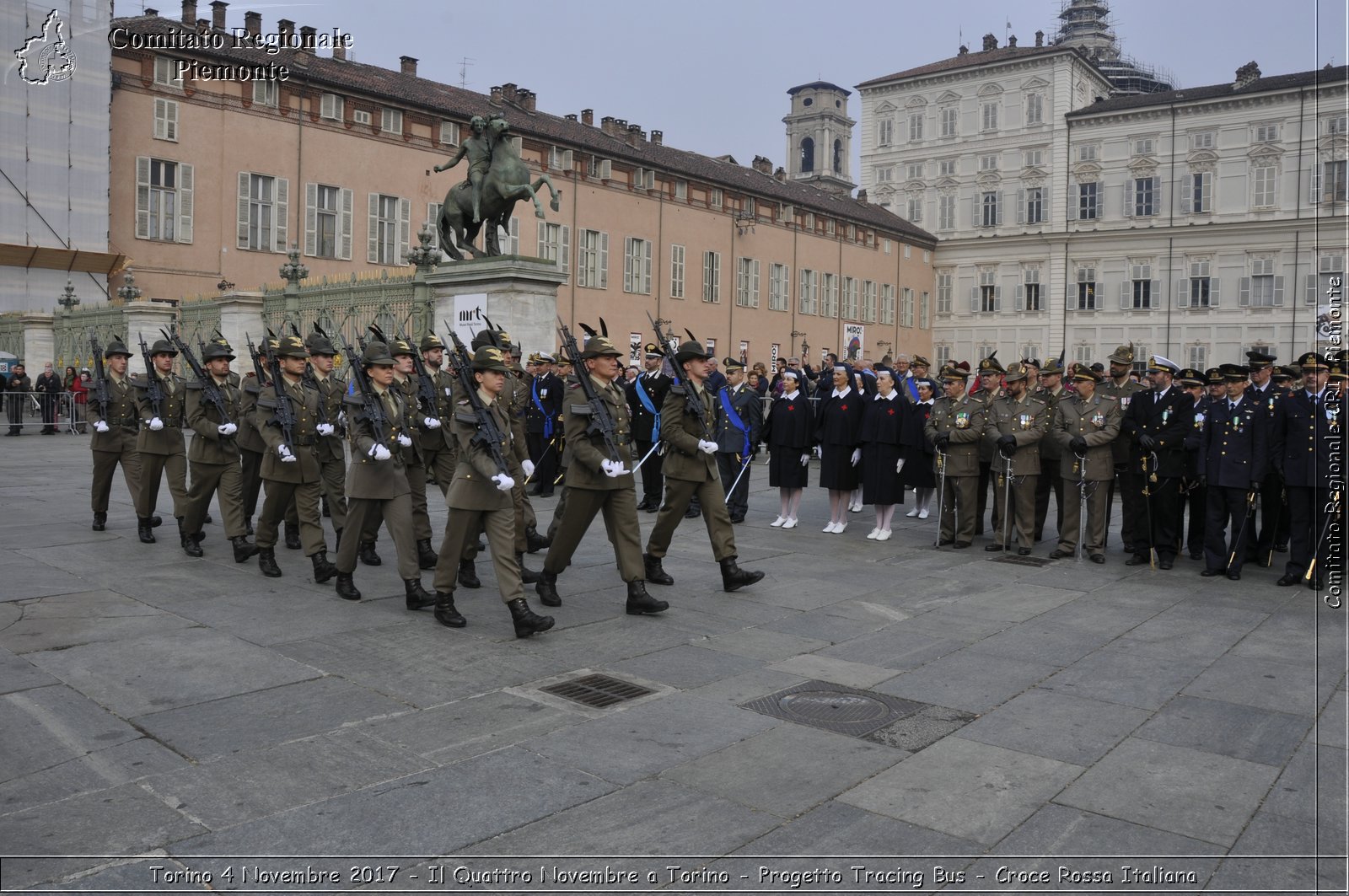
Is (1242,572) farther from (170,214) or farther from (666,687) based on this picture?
(170,214)

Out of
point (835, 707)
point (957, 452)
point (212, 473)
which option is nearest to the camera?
point (835, 707)

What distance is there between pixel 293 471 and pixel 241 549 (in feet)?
3.60

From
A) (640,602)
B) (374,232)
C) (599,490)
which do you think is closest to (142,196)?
(374,232)

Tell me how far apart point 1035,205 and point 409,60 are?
115ft

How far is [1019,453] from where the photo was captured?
11164 millimetres

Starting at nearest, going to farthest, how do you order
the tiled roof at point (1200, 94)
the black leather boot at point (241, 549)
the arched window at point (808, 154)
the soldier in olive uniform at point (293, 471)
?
the soldier in olive uniform at point (293, 471), the black leather boot at point (241, 549), the tiled roof at point (1200, 94), the arched window at point (808, 154)

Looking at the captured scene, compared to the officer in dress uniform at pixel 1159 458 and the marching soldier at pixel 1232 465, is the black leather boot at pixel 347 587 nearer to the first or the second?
the officer in dress uniform at pixel 1159 458

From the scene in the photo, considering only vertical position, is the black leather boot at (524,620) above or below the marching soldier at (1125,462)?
below

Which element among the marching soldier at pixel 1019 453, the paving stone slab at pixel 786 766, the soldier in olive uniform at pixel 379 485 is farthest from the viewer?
the marching soldier at pixel 1019 453

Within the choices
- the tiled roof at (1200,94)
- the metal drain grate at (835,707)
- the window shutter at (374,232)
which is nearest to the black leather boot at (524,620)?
the metal drain grate at (835,707)

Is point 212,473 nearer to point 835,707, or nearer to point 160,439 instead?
point 160,439

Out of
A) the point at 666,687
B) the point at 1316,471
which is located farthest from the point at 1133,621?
the point at 666,687

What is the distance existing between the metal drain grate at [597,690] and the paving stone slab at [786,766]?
91cm

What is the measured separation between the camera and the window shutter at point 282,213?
1307 inches
